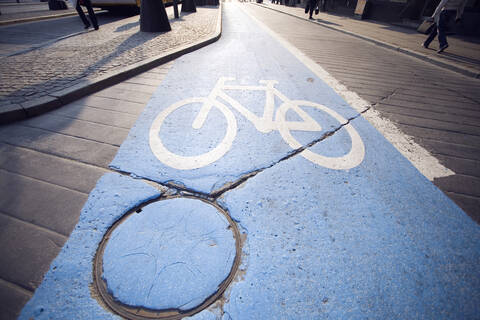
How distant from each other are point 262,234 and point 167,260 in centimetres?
72

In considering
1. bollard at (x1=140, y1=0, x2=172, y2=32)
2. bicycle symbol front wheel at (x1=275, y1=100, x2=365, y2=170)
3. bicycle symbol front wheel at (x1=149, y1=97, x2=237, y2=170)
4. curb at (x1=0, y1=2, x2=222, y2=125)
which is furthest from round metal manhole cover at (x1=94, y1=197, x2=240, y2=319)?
bollard at (x1=140, y1=0, x2=172, y2=32)

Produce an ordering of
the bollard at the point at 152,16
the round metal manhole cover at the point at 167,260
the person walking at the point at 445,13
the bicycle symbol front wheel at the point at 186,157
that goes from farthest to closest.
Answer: the bollard at the point at 152,16
the person walking at the point at 445,13
the bicycle symbol front wheel at the point at 186,157
the round metal manhole cover at the point at 167,260

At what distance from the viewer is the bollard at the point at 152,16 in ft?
24.2

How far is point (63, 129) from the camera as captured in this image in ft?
9.20

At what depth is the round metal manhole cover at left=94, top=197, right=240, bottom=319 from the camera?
134 centimetres

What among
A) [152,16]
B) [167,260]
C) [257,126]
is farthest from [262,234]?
[152,16]

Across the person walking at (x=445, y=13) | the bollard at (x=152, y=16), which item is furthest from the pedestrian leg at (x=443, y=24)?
the bollard at (x=152, y=16)

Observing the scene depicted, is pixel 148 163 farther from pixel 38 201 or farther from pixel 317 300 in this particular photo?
pixel 317 300

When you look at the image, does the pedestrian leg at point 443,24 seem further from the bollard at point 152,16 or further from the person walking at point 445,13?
the bollard at point 152,16

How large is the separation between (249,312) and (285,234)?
0.61 m

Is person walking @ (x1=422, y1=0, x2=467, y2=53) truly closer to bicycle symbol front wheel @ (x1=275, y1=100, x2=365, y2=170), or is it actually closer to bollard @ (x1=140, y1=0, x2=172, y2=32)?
bicycle symbol front wheel @ (x1=275, y1=100, x2=365, y2=170)

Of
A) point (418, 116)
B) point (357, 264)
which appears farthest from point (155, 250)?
point (418, 116)

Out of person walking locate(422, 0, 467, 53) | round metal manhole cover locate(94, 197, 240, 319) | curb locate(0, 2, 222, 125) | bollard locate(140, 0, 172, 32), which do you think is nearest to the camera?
round metal manhole cover locate(94, 197, 240, 319)

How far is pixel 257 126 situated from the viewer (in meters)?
2.98
